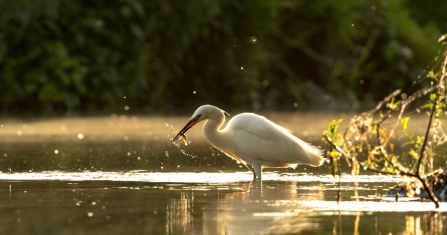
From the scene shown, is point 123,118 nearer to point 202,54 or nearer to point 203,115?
point 202,54

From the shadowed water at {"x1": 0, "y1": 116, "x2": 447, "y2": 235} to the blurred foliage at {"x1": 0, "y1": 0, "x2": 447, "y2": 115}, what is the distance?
9155mm

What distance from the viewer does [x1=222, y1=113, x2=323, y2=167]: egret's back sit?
33.5 feet

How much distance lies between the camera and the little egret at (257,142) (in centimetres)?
1020

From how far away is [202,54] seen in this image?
24547 mm

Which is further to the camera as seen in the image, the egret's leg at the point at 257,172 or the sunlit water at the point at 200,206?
the egret's leg at the point at 257,172

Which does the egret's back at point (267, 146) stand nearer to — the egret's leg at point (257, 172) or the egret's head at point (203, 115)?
the egret's leg at point (257, 172)

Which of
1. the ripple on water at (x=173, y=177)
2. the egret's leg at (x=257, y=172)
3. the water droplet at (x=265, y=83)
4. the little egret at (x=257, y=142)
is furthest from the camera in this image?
the water droplet at (x=265, y=83)

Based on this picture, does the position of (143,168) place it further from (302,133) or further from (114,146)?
(302,133)

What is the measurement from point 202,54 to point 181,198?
16529mm

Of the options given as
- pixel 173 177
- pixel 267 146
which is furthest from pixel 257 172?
pixel 173 177

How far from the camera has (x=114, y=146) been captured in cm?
1383

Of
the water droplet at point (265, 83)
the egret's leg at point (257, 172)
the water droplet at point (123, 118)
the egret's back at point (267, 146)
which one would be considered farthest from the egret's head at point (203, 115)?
the water droplet at point (265, 83)

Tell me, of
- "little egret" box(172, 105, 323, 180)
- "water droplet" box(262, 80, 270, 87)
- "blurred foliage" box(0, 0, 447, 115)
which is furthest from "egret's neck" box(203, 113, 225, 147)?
"water droplet" box(262, 80, 270, 87)

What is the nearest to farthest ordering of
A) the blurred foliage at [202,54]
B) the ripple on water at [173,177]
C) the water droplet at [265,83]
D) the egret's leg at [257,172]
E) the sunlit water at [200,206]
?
the sunlit water at [200,206], the ripple on water at [173,177], the egret's leg at [257,172], the blurred foliage at [202,54], the water droplet at [265,83]
